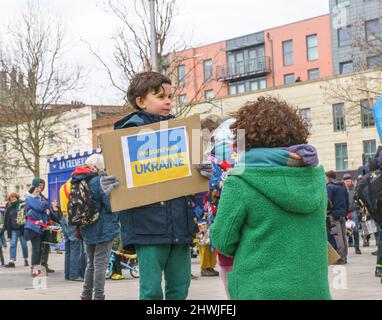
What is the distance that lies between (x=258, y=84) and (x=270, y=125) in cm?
6111

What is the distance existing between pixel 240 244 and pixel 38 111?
36.9 meters

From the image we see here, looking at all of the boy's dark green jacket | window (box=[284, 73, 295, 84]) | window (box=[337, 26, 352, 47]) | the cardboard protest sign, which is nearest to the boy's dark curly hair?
the boy's dark green jacket

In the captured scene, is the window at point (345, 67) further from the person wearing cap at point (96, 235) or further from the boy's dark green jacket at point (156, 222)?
the boy's dark green jacket at point (156, 222)

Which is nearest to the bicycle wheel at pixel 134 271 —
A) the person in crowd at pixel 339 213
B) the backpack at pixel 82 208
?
the person in crowd at pixel 339 213

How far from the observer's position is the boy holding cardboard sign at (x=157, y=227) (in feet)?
16.3

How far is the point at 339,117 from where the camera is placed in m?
45.2

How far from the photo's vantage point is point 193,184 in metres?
5.09

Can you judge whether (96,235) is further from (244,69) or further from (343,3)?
(244,69)

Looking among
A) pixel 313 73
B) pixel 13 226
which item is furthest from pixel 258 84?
pixel 13 226

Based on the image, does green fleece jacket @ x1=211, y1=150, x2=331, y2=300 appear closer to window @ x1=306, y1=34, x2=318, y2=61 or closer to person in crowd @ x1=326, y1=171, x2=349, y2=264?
person in crowd @ x1=326, y1=171, x2=349, y2=264

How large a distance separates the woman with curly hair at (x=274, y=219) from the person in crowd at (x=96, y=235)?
4763 mm

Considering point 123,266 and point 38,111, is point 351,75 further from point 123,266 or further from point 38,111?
point 123,266
